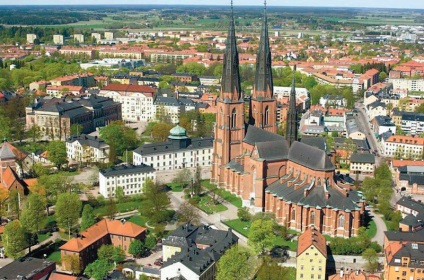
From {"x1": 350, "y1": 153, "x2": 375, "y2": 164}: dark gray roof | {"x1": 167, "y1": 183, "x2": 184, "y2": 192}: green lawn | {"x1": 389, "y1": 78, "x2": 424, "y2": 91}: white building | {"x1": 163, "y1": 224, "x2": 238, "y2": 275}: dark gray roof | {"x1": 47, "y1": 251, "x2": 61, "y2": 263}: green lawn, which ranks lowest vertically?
{"x1": 47, "y1": 251, "x2": 61, "y2": 263}: green lawn

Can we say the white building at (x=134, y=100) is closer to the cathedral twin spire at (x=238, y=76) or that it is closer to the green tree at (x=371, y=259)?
the cathedral twin spire at (x=238, y=76)

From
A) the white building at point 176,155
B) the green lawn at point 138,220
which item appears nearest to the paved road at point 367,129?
the white building at point 176,155

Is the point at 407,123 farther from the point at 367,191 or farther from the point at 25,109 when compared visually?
the point at 25,109

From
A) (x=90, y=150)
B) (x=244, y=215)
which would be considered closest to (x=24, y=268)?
(x=244, y=215)

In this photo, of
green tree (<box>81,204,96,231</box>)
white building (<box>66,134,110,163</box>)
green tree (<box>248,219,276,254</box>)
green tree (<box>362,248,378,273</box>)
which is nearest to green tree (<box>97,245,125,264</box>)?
green tree (<box>81,204,96,231</box>)

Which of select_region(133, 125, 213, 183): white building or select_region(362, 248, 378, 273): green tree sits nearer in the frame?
select_region(362, 248, 378, 273): green tree

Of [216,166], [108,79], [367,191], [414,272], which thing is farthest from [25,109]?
[414,272]

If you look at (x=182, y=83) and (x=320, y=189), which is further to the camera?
(x=182, y=83)

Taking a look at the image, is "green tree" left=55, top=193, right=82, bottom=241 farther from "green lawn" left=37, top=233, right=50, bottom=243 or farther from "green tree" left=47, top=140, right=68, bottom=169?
"green tree" left=47, top=140, right=68, bottom=169
